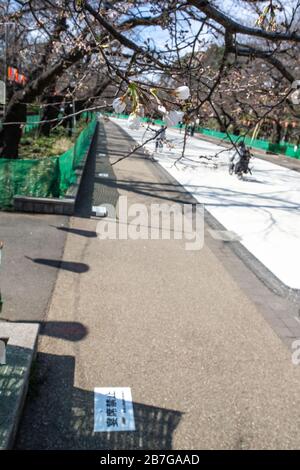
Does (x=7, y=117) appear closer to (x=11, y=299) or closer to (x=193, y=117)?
(x=11, y=299)

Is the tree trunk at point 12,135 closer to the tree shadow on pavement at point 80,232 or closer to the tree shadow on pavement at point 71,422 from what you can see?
the tree shadow on pavement at point 80,232

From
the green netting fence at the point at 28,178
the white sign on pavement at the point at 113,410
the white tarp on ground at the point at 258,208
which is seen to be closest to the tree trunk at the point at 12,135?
the green netting fence at the point at 28,178

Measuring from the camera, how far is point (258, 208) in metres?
13.0

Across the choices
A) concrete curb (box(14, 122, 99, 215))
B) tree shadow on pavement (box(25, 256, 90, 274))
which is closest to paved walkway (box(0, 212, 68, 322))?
tree shadow on pavement (box(25, 256, 90, 274))

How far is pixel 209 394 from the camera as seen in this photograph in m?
3.95

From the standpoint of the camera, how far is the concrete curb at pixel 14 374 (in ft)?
9.63

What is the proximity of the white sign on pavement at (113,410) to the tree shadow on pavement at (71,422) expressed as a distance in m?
0.04

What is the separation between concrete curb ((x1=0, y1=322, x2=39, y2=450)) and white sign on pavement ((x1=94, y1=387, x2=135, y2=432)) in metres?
0.69

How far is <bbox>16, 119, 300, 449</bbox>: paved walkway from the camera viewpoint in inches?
135

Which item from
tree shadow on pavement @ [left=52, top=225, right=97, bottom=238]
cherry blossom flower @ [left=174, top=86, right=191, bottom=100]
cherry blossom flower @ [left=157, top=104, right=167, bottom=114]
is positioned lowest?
tree shadow on pavement @ [left=52, top=225, right=97, bottom=238]

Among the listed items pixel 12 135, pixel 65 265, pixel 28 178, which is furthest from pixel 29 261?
pixel 12 135

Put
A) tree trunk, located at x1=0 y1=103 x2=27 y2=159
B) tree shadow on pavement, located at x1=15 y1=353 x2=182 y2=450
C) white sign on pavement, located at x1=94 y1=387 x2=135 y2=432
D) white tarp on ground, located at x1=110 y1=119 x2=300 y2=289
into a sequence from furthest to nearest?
tree trunk, located at x1=0 y1=103 x2=27 y2=159, white tarp on ground, located at x1=110 y1=119 x2=300 y2=289, white sign on pavement, located at x1=94 y1=387 x2=135 y2=432, tree shadow on pavement, located at x1=15 y1=353 x2=182 y2=450

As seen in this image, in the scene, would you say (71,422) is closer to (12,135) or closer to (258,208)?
(12,135)

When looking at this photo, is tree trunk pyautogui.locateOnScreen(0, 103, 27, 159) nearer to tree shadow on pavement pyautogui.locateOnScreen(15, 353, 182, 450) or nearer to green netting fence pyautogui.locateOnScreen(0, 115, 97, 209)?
green netting fence pyautogui.locateOnScreen(0, 115, 97, 209)
